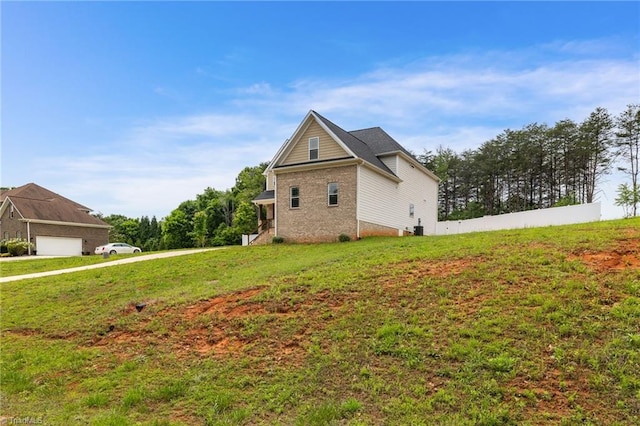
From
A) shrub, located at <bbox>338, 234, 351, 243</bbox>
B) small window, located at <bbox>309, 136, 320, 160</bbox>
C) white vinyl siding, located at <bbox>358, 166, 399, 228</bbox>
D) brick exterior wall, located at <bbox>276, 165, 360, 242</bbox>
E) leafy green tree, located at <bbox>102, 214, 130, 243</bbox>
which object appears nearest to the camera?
shrub, located at <bbox>338, 234, 351, 243</bbox>

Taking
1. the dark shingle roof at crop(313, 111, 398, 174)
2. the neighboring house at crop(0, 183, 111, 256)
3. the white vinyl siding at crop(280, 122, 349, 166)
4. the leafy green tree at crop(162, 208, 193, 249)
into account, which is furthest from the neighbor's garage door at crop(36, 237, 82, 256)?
the dark shingle roof at crop(313, 111, 398, 174)

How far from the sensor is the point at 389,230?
20.2 metres

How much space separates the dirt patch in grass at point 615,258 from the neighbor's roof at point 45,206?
38.3 m

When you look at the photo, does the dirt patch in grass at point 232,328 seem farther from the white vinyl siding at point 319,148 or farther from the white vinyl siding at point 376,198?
the white vinyl siding at point 319,148

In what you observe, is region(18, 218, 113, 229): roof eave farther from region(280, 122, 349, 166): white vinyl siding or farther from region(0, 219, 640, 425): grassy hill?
region(0, 219, 640, 425): grassy hill

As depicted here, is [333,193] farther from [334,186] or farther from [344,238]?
[344,238]

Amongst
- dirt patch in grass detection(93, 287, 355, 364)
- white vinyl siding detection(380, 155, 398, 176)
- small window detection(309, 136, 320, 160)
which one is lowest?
dirt patch in grass detection(93, 287, 355, 364)

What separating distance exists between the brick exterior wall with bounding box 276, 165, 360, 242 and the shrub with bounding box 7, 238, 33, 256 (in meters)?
24.1

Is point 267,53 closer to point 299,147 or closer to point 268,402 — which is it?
point 299,147

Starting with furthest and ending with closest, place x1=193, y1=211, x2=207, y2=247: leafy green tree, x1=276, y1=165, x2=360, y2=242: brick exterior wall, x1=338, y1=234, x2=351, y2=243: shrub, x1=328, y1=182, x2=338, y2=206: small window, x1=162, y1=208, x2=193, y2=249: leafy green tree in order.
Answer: x1=162, y1=208, x2=193, y2=249: leafy green tree → x1=193, y1=211, x2=207, y2=247: leafy green tree → x1=328, y1=182, x2=338, y2=206: small window → x1=276, y1=165, x2=360, y2=242: brick exterior wall → x1=338, y1=234, x2=351, y2=243: shrub

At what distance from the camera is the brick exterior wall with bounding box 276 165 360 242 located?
18047 mm

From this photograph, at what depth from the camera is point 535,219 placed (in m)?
23.2

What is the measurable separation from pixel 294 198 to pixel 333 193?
89.8 inches

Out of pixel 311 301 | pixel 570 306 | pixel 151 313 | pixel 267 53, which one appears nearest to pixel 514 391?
pixel 570 306
